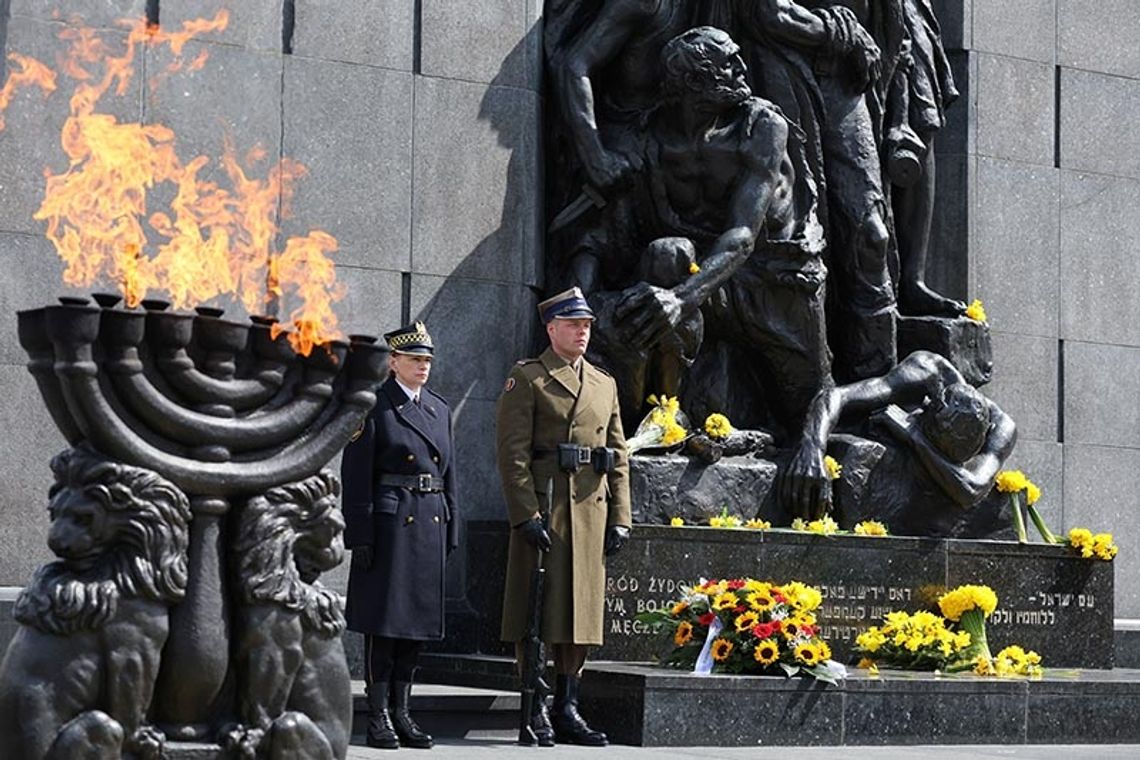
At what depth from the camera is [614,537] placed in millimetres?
10516

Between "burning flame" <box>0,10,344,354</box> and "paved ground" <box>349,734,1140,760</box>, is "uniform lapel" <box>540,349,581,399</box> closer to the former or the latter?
"paved ground" <box>349,734,1140,760</box>

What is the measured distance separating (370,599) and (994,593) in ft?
15.6

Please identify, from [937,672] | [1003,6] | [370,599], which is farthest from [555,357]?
[1003,6]

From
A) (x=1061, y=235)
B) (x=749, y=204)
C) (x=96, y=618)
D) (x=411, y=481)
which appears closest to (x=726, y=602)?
(x=411, y=481)

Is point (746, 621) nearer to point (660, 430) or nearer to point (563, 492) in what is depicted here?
point (563, 492)

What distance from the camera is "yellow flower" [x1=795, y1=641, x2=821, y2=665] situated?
10719 mm

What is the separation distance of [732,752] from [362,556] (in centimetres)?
200

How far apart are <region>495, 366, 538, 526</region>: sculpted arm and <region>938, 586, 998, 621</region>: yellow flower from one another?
3.36m

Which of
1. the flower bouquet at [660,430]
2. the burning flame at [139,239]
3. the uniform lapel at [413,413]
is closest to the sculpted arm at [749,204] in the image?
the flower bouquet at [660,430]

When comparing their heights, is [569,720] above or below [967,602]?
below

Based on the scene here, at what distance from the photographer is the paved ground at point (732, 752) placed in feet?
→ 31.5

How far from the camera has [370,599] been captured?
32.6ft

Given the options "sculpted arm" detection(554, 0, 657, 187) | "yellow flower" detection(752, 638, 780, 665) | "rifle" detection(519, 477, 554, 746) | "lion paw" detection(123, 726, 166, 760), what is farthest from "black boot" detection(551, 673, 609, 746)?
"sculpted arm" detection(554, 0, 657, 187)

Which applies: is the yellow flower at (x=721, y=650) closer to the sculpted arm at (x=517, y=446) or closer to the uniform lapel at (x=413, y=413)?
the sculpted arm at (x=517, y=446)
